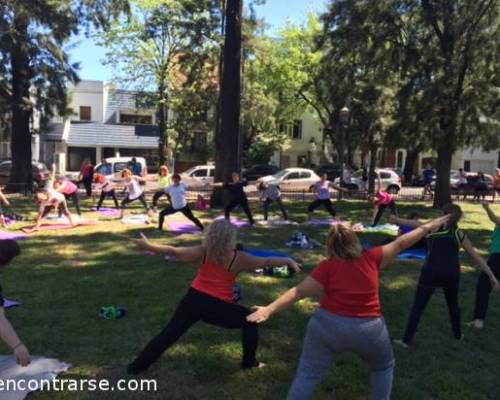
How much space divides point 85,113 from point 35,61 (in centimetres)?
2844

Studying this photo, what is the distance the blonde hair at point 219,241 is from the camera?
448 cm

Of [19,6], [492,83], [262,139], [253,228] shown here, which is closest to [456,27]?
[492,83]

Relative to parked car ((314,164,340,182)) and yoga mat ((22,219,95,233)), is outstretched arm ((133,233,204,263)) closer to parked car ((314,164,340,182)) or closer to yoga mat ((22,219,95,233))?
yoga mat ((22,219,95,233))

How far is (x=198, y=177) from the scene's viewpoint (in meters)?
30.7

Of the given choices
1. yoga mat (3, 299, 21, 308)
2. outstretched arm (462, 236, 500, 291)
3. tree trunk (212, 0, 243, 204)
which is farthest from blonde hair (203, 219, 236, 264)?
tree trunk (212, 0, 243, 204)

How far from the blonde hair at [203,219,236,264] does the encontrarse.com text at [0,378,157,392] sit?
1.23 m

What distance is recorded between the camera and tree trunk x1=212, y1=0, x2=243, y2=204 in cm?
1903

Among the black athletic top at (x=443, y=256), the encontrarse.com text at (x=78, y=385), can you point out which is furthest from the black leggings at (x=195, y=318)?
the black athletic top at (x=443, y=256)

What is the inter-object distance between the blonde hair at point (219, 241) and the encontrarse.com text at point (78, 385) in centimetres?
123

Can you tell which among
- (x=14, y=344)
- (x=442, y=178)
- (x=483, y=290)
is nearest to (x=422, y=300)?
(x=483, y=290)

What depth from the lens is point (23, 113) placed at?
23.7 meters

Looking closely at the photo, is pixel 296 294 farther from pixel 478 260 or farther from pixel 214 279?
pixel 478 260

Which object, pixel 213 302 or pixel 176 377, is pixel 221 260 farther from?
pixel 176 377

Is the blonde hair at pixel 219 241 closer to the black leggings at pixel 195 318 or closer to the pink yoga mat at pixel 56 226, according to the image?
the black leggings at pixel 195 318
